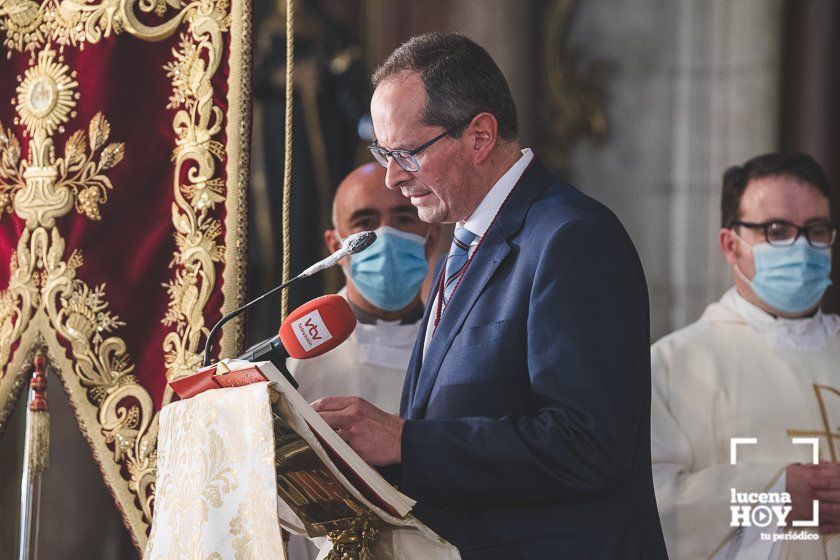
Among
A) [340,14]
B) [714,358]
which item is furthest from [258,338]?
[714,358]

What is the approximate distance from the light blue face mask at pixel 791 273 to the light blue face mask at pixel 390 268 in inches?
47.1

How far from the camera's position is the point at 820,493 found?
157 inches

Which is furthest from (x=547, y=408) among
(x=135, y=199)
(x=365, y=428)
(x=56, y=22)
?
(x=56, y=22)

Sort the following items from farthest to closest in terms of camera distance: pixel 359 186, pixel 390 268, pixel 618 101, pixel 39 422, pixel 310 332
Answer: pixel 618 101
pixel 359 186
pixel 390 268
pixel 39 422
pixel 310 332

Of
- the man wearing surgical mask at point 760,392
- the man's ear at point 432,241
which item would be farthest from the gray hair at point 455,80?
the man wearing surgical mask at point 760,392

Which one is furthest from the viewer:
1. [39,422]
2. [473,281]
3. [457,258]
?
[39,422]

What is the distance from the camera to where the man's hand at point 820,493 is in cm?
395

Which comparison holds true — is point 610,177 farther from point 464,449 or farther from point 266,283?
point 464,449

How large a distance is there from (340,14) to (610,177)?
186 centimetres

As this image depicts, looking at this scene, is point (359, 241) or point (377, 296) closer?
point (359, 241)

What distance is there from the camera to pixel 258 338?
688 centimetres

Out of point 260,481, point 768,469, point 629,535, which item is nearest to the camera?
point 260,481

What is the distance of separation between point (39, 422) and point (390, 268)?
4.40 feet

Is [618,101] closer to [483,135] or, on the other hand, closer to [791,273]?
[791,273]
